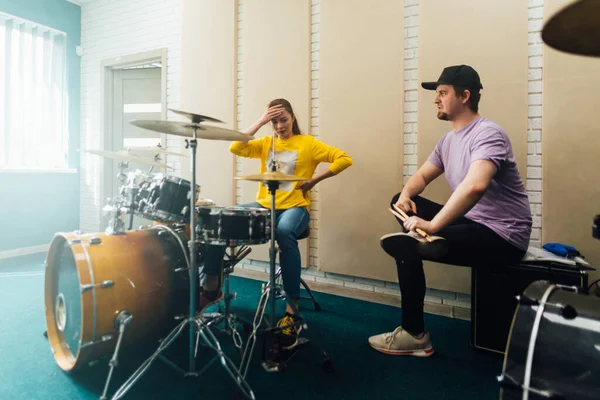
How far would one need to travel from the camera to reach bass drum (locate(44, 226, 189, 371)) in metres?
1.55

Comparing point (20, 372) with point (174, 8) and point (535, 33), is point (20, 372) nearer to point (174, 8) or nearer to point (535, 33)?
point (535, 33)

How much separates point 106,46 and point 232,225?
12.8ft

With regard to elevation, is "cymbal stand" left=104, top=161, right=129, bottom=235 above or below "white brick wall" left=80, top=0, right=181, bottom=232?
below

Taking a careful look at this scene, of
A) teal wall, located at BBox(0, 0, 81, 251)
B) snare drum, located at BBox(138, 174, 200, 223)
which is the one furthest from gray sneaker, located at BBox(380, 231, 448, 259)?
teal wall, located at BBox(0, 0, 81, 251)

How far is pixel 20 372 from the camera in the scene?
1716 millimetres

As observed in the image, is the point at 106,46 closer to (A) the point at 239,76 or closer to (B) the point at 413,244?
(A) the point at 239,76

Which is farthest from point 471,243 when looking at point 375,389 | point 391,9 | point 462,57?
point 391,9

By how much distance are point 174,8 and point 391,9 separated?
8.16 ft

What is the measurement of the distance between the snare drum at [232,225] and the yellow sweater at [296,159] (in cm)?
70

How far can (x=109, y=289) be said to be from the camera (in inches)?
62.1

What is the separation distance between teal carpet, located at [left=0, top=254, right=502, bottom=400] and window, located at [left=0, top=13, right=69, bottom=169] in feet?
8.04

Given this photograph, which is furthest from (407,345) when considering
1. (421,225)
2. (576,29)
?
(576,29)

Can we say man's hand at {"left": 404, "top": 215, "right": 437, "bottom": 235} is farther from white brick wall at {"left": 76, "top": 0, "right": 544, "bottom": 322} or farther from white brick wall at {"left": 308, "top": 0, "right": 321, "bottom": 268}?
white brick wall at {"left": 308, "top": 0, "right": 321, "bottom": 268}

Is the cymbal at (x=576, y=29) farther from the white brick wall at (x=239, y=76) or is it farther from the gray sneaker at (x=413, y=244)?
the white brick wall at (x=239, y=76)
